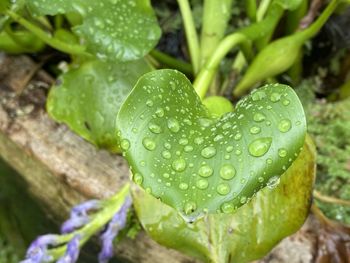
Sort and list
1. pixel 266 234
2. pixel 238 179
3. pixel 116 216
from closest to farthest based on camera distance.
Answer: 1. pixel 238 179
2. pixel 266 234
3. pixel 116 216

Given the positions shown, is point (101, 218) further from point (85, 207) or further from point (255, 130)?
point (255, 130)

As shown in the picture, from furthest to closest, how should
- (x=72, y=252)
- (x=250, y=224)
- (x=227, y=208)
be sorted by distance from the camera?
(x=72, y=252)
(x=250, y=224)
(x=227, y=208)

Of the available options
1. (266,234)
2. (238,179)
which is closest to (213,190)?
(238,179)

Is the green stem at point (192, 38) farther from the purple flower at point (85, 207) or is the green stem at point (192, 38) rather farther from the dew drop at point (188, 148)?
the dew drop at point (188, 148)

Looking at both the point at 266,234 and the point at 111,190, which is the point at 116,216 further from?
the point at 266,234

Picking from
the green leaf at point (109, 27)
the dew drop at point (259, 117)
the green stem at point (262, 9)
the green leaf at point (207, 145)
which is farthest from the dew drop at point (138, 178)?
the green stem at point (262, 9)

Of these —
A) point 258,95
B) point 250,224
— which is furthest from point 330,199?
point 258,95
